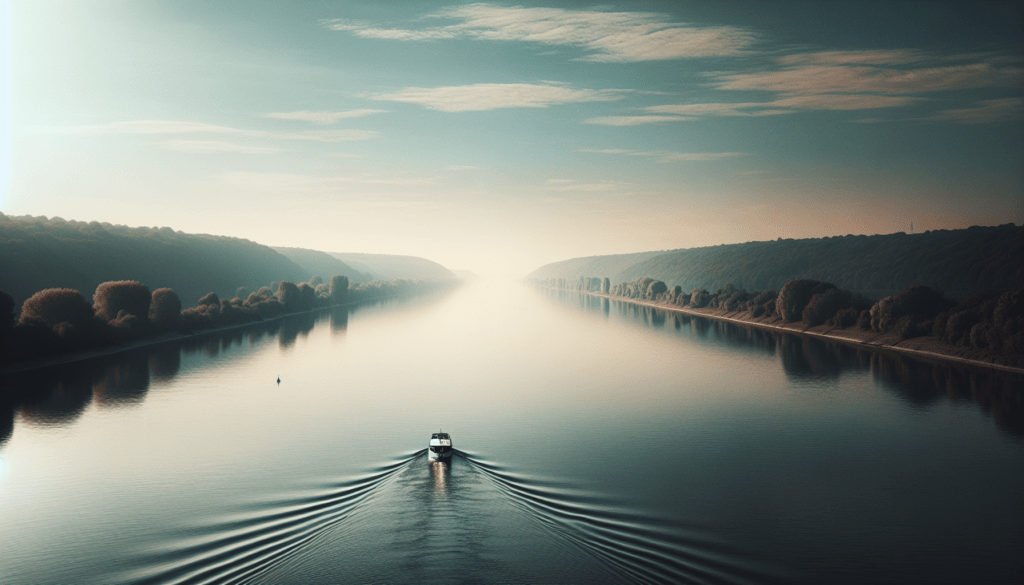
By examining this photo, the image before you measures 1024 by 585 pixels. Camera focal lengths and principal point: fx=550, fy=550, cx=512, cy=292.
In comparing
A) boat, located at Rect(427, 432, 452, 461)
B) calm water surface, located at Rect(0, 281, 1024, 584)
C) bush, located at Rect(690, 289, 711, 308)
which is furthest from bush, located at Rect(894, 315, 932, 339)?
bush, located at Rect(690, 289, 711, 308)

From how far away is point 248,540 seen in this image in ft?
76.0

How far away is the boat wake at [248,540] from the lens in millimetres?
20547

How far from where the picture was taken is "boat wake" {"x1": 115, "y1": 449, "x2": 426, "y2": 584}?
809 inches

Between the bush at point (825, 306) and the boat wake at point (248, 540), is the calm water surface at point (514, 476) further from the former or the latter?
the bush at point (825, 306)

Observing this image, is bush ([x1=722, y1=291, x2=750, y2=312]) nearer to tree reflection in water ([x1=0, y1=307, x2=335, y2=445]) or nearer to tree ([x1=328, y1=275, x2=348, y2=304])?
tree reflection in water ([x1=0, y1=307, x2=335, y2=445])

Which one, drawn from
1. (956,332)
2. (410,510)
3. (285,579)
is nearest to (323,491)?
(410,510)

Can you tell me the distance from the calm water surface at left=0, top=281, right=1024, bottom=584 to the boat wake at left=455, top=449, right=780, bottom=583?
0.11 metres

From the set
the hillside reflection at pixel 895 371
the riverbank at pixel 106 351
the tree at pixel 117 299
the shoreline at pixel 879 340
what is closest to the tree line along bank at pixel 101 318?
the tree at pixel 117 299

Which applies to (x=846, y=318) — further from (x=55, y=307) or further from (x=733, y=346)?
(x=55, y=307)

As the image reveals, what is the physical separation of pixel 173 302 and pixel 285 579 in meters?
89.1

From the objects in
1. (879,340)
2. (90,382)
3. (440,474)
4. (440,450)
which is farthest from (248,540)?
(879,340)

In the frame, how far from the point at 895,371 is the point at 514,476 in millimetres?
54799

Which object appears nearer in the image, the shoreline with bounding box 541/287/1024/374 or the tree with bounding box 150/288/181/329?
the shoreline with bounding box 541/287/1024/374

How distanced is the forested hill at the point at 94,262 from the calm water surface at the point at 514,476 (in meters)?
69.9
